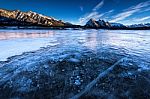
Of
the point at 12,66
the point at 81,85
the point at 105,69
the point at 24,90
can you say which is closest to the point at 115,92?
the point at 81,85

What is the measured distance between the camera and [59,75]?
636 cm

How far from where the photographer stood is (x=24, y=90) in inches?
196

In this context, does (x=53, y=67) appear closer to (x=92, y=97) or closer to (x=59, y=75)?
(x=59, y=75)

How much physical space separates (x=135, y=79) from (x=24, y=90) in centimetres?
412

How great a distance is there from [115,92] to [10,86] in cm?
354

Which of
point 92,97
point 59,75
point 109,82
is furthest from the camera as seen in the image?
point 59,75

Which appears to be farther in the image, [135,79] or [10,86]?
[135,79]

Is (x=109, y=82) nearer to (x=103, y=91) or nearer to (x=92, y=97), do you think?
(x=103, y=91)

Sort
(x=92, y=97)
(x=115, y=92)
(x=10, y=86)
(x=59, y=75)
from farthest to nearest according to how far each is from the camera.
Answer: (x=59, y=75), (x=10, y=86), (x=115, y=92), (x=92, y=97)

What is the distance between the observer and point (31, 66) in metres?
7.52

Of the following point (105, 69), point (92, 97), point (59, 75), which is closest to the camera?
point (92, 97)

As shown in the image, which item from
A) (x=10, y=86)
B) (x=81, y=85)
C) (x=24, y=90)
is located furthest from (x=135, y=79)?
(x=10, y=86)

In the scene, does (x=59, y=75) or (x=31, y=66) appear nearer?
(x=59, y=75)

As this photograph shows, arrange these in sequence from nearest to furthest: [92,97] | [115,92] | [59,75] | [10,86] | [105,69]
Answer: [92,97] < [115,92] < [10,86] < [59,75] < [105,69]
